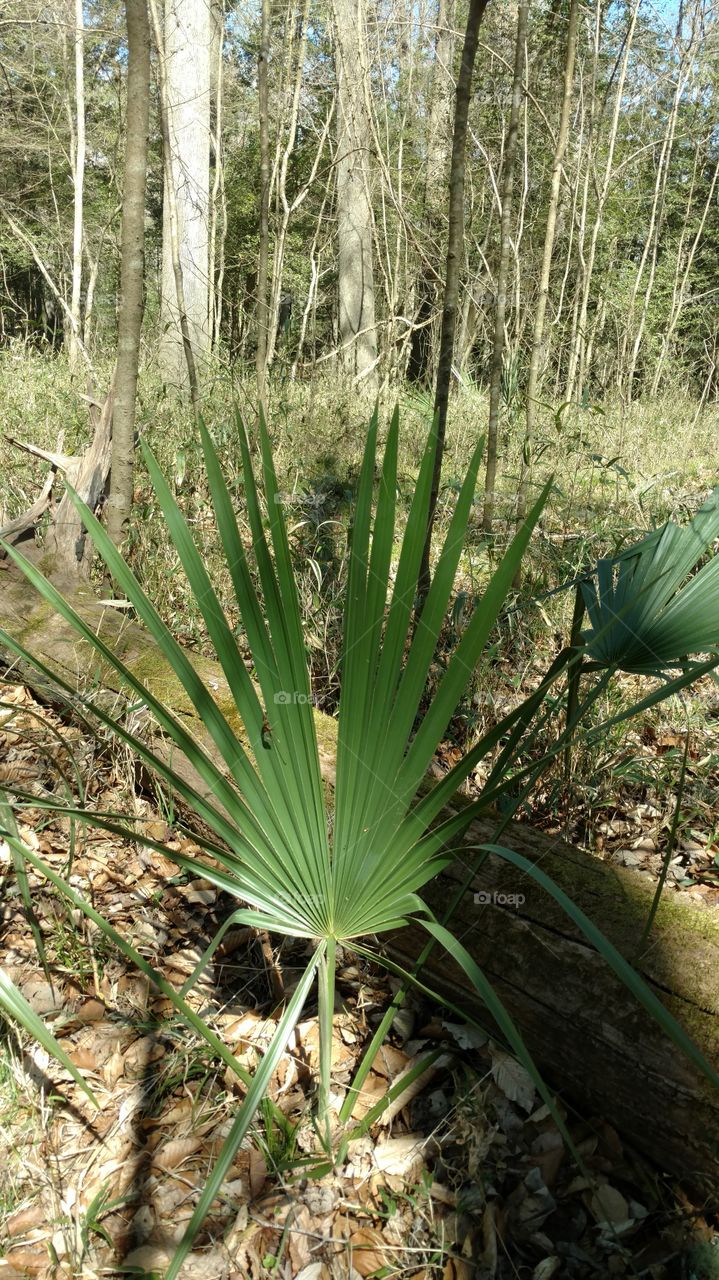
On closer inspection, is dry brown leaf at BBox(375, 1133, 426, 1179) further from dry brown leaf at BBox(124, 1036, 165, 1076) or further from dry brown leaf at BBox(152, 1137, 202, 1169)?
dry brown leaf at BBox(124, 1036, 165, 1076)

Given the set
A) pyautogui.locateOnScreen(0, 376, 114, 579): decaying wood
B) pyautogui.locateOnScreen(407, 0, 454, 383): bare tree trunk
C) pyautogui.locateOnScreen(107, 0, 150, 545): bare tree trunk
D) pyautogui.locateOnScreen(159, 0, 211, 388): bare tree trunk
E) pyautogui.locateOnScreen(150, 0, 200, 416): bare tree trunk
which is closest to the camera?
pyautogui.locateOnScreen(107, 0, 150, 545): bare tree trunk

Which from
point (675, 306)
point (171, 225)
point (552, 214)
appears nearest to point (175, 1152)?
point (552, 214)

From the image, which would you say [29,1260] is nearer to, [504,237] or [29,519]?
[29,519]

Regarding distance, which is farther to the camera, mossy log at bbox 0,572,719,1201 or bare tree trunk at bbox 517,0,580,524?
bare tree trunk at bbox 517,0,580,524

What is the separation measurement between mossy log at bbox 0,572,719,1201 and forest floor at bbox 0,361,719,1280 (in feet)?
0.37

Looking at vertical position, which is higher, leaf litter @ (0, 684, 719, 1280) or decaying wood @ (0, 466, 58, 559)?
decaying wood @ (0, 466, 58, 559)

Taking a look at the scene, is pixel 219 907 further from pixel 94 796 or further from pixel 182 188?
pixel 182 188

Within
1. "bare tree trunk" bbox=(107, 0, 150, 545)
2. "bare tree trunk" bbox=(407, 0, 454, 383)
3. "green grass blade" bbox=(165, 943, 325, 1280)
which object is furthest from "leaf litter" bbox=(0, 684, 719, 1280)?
"bare tree trunk" bbox=(407, 0, 454, 383)

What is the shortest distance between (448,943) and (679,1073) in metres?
0.58

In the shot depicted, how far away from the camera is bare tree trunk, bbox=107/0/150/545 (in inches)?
118

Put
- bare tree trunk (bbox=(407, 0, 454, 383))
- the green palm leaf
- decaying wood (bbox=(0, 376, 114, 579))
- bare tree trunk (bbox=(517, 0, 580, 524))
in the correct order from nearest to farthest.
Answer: the green palm leaf → decaying wood (bbox=(0, 376, 114, 579)) → bare tree trunk (bbox=(517, 0, 580, 524)) → bare tree trunk (bbox=(407, 0, 454, 383))

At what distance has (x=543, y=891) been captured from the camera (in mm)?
1719

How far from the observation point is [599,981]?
1560mm

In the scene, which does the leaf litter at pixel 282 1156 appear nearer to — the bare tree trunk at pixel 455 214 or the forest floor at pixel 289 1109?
the forest floor at pixel 289 1109
